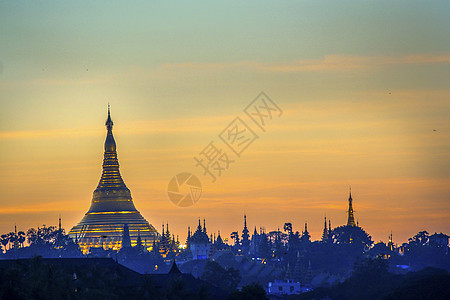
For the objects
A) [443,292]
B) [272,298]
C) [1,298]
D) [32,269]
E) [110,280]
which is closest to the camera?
[1,298]

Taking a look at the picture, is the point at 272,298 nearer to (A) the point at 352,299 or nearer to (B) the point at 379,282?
(A) the point at 352,299

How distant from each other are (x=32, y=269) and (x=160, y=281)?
28.0 meters

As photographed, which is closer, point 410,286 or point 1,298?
point 1,298

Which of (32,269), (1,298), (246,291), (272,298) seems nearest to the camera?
(1,298)

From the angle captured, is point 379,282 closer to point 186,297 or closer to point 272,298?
point 272,298

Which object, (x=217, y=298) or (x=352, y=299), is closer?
(x=217, y=298)

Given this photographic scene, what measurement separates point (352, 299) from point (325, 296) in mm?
4118

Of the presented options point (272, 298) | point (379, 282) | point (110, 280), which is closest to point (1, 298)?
point (110, 280)

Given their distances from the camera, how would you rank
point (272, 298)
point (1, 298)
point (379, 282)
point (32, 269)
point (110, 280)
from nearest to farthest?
point (1, 298), point (32, 269), point (110, 280), point (272, 298), point (379, 282)

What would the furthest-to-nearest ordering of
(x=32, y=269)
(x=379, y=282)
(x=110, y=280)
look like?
(x=379, y=282), (x=110, y=280), (x=32, y=269)

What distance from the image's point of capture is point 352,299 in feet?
525

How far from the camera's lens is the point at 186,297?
366 feet

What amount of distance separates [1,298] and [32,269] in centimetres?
803

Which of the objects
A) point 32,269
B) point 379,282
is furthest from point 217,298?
point 379,282
